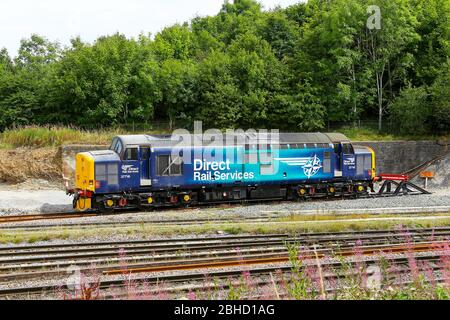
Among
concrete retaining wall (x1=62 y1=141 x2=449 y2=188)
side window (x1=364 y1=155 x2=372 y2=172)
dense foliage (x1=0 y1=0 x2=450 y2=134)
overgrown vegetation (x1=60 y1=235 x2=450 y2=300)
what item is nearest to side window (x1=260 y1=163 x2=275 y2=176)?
side window (x1=364 y1=155 x2=372 y2=172)

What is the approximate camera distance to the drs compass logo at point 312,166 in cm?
2691

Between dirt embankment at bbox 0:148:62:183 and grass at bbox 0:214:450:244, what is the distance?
1291 centimetres

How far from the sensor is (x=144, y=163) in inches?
925

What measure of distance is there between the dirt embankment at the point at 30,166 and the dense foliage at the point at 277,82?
654 centimetres

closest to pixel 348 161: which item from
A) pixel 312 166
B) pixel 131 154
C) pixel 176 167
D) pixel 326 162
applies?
pixel 326 162

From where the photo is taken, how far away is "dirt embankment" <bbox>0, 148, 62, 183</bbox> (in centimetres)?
3130

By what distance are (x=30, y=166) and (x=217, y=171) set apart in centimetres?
1344

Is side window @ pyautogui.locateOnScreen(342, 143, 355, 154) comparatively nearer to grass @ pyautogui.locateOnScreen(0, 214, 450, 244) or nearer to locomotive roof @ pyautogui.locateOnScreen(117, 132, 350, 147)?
locomotive roof @ pyautogui.locateOnScreen(117, 132, 350, 147)

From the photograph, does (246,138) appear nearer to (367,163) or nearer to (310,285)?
(367,163)

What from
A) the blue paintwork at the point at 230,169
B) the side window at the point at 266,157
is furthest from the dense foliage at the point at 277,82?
the side window at the point at 266,157

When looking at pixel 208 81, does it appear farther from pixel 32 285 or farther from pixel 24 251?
pixel 32 285

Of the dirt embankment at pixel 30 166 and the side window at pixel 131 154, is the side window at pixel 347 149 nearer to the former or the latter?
the side window at pixel 131 154
